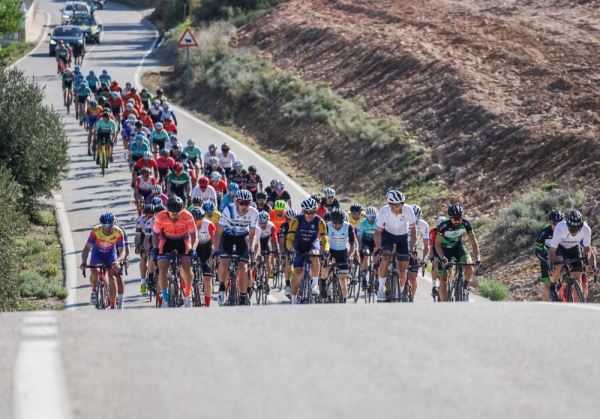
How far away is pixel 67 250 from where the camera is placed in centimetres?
2522

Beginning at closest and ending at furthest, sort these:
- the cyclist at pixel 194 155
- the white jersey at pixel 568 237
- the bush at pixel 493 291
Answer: the white jersey at pixel 568 237, the bush at pixel 493 291, the cyclist at pixel 194 155

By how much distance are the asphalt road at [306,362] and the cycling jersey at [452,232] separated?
4523 mm

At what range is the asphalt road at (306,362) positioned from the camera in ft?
27.4

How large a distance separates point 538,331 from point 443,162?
2047cm

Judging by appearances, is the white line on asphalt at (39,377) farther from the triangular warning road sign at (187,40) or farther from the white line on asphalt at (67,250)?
the triangular warning road sign at (187,40)

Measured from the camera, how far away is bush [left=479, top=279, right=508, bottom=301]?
2070 centimetres

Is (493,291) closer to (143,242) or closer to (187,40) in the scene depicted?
(143,242)

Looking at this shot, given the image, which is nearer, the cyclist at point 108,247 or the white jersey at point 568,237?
the white jersey at point 568,237

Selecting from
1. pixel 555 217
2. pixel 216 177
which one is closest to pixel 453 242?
pixel 555 217

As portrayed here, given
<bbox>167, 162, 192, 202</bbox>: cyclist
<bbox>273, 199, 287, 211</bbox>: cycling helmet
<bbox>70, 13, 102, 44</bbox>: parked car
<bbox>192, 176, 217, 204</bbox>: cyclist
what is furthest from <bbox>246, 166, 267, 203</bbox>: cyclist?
<bbox>70, 13, 102, 44</bbox>: parked car

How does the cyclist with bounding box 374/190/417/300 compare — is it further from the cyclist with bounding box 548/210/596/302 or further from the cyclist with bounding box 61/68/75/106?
the cyclist with bounding box 61/68/75/106

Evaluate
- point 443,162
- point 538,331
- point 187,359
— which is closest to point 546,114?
point 443,162

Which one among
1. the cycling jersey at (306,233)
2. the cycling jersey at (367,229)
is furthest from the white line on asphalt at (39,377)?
the cycling jersey at (367,229)

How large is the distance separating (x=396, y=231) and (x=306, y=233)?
1.38m
